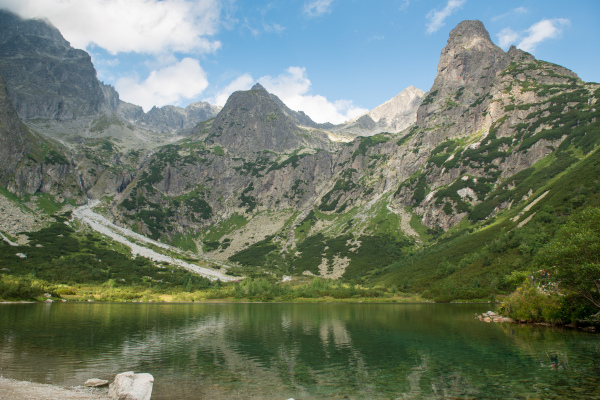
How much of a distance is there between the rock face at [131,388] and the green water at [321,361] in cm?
269

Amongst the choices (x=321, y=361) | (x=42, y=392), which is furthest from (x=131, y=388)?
(x=321, y=361)

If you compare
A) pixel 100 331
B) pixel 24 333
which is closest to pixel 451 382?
pixel 100 331

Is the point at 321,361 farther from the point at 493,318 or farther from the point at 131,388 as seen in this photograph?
the point at 493,318

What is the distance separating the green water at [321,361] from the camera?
24.3 meters

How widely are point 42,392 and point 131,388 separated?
6.48 meters

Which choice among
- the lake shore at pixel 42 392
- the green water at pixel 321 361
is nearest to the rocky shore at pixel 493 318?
the green water at pixel 321 361

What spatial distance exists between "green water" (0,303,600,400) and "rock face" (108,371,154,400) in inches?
106

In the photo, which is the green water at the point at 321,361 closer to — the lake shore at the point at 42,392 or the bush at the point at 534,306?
the lake shore at the point at 42,392

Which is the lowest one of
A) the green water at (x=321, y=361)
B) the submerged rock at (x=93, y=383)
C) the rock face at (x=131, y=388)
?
the green water at (x=321, y=361)

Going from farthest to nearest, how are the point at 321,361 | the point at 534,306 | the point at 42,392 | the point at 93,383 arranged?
the point at 534,306 → the point at 321,361 → the point at 93,383 → the point at 42,392

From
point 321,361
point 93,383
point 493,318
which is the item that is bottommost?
point 493,318

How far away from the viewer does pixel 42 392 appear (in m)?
21.6

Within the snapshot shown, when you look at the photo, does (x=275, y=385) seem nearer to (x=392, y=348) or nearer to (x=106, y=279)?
(x=392, y=348)

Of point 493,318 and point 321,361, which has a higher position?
point 321,361
